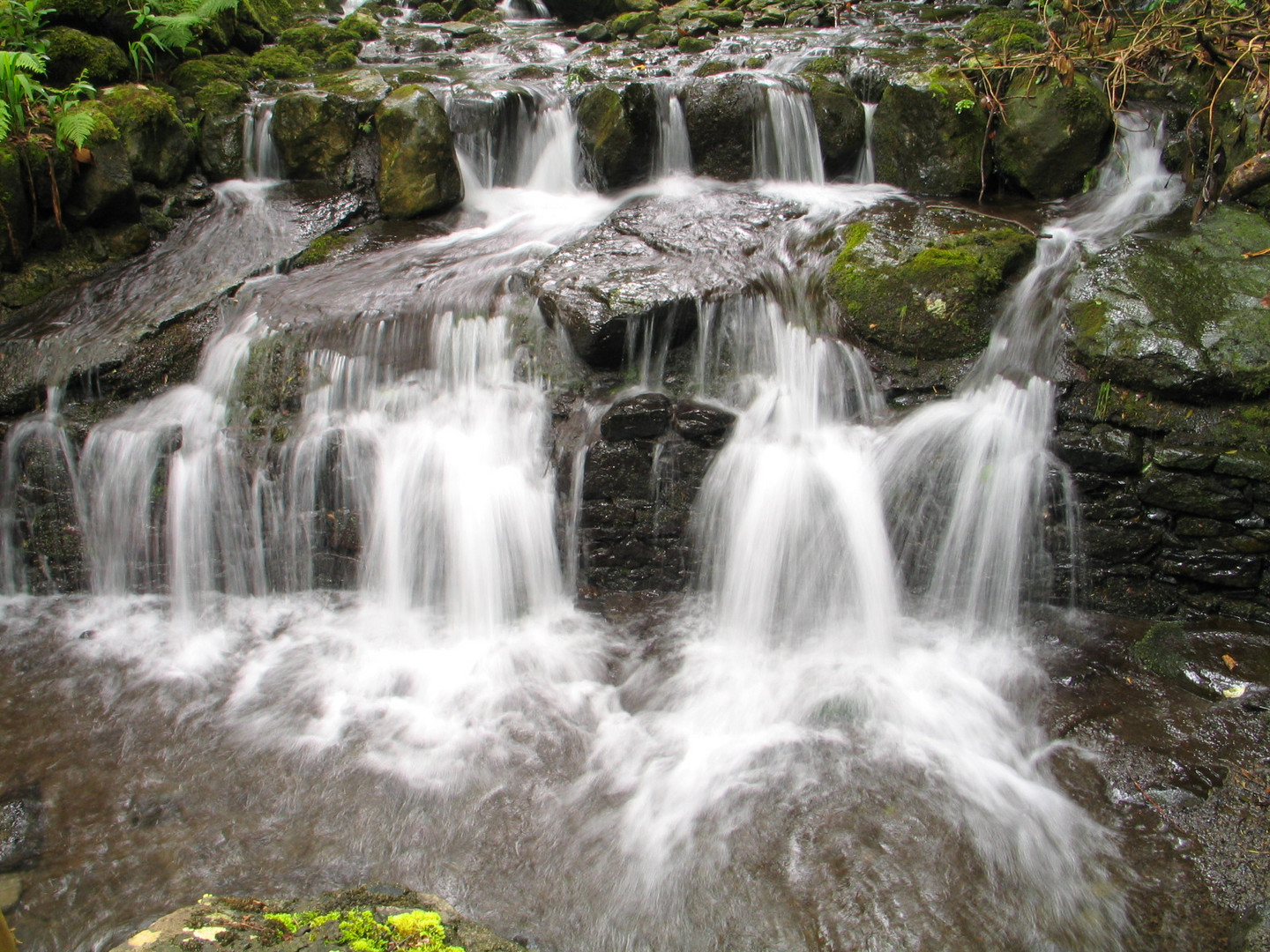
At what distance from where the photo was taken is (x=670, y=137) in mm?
7918

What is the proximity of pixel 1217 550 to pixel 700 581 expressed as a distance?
10.4ft

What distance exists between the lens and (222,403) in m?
5.63

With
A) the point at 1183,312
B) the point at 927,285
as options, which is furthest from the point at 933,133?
the point at 1183,312

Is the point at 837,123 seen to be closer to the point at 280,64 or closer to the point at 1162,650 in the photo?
the point at 1162,650

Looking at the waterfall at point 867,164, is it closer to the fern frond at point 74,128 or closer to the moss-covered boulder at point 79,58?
the fern frond at point 74,128

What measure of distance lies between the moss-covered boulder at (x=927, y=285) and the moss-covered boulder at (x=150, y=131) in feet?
22.1

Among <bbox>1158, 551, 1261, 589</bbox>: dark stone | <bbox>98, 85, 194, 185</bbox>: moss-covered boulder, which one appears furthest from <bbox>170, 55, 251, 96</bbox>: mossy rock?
<bbox>1158, 551, 1261, 589</bbox>: dark stone

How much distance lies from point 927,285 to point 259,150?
7.12 meters

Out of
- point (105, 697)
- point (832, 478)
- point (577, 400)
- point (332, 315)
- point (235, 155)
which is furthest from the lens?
point (235, 155)

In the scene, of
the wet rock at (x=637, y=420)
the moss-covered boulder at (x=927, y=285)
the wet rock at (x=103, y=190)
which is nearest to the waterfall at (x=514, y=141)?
the wet rock at (x=103, y=190)

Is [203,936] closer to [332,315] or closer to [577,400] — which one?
[577,400]

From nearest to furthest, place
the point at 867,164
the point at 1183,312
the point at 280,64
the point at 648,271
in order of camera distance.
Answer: the point at 1183,312, the point at 648,271, the point at 867,164, the point at 280,64

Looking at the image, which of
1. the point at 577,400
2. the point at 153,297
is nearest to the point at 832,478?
the point at 577,400

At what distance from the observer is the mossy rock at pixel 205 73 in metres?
8.52
